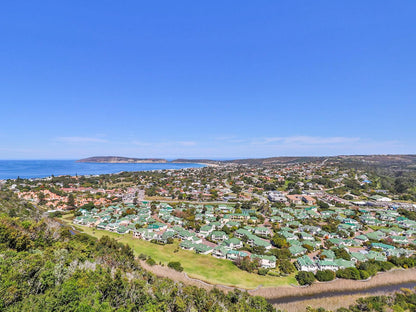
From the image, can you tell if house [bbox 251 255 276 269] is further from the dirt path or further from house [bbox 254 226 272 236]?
house [bbox 254 226 272 236]

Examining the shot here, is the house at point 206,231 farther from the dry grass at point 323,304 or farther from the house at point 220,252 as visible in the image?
the dry grass at point 323,304

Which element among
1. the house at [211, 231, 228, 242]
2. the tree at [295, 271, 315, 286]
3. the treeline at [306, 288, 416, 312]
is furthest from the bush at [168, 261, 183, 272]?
the treeline at [306, 288, 416, 312]

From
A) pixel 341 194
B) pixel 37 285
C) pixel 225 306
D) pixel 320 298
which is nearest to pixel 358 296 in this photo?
pixel 320 298

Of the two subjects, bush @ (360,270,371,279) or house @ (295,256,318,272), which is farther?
house @ (295,256,318,272)

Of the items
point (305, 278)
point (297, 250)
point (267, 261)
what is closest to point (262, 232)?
point (297, 250)

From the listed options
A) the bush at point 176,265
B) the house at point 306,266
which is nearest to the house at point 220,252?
the bush at point 176,265

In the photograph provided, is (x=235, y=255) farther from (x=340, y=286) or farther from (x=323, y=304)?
(x=340, y=286)
